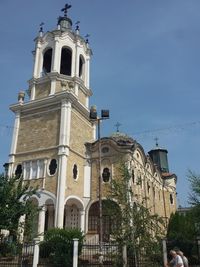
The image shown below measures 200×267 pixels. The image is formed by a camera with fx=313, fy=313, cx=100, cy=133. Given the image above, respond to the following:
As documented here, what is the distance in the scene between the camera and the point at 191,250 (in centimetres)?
1992

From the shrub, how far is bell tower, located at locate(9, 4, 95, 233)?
4828mm

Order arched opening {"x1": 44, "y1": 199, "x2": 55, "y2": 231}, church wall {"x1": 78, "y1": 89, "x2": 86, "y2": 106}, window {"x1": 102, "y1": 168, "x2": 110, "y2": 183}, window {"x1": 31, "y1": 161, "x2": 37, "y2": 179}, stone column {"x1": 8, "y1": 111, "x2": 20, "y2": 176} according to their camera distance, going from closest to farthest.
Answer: arched opening {"x1": 44, "y1": 199, "x2": 55, "y2": 231}, window {"x1": 31, "y1": 161, "x2": 37, "y2": 179}, window {"x1": 102, "y1": 168, "x2": 110, "y2": 183}, stone column {"x1": 8, "y1": 111, "x2": 20, "y2": 176}, church wall {"x1": 78, "y1": 89, "x2": 86, "y2": 106}

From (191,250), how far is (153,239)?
25.4 ft

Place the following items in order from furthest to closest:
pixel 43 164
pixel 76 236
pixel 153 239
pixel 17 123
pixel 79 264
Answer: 1. pixel 17 123
2. pixel 43 164
3. pixel 76 236
4. pixel 79 264
5. pixel 153 239

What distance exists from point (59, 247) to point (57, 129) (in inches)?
506

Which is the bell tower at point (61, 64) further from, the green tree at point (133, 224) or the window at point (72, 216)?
the green tree at point (133, 224)

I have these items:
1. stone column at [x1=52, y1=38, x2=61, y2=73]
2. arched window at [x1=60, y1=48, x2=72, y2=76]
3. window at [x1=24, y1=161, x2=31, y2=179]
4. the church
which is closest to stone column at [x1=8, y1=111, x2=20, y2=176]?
the church

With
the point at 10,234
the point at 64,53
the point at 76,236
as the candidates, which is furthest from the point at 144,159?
the point at 10,234

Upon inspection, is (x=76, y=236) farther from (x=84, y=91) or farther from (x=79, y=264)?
Answer: (x=84, y=91)

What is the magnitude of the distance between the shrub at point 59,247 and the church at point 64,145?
4.85 meters

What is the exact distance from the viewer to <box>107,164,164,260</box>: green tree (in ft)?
43.3

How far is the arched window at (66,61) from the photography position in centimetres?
3416

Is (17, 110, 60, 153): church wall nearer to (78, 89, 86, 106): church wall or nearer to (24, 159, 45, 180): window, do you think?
(24, 159, 45, 180): window

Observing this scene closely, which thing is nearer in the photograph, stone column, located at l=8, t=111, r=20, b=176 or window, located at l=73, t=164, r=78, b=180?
window, located at l=73, t=164, r=78, b=180
